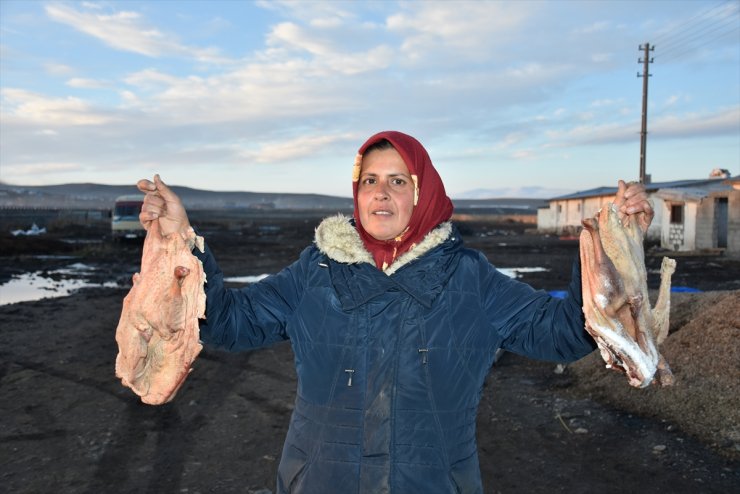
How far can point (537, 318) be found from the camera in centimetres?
218

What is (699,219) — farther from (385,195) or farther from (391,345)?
(391,345)

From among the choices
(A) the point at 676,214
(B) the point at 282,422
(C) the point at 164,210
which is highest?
(C) the point at 164,210

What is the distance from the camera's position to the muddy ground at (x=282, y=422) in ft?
15.8

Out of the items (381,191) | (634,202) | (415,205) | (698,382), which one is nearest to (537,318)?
(634,202)

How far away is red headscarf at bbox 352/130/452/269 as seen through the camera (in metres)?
2.33

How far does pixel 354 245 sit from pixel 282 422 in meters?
4.29

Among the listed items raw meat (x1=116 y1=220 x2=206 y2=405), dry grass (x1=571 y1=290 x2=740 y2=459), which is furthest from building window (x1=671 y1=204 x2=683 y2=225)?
raw meat (x1=116 y1=220 x2=206 y2=405)

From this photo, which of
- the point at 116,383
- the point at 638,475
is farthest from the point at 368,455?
the point at 116,383

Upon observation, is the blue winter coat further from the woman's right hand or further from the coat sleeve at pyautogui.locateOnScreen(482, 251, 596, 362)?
the woman's right hand

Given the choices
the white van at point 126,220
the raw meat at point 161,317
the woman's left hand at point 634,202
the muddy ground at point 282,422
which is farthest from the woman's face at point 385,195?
the white van at point 126,220

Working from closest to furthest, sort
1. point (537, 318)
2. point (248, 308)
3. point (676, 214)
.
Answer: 1. point (537, 318)
2. point (248, 308)
3. point (676, 214)

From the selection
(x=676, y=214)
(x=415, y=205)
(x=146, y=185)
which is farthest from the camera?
(x=676, y=214)

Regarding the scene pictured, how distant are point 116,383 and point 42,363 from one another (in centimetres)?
165

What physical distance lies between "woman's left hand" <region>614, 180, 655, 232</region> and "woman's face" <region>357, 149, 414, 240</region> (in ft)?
2.59
